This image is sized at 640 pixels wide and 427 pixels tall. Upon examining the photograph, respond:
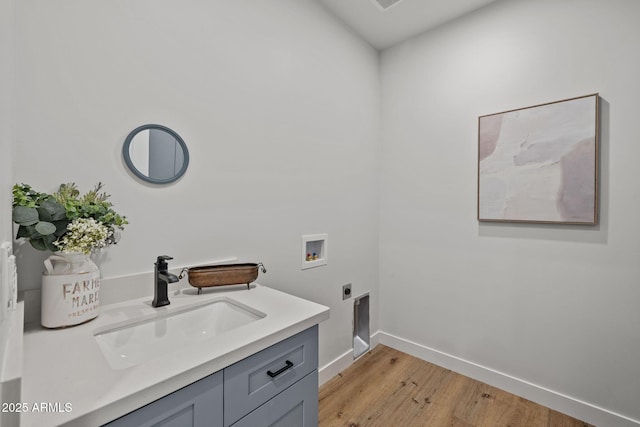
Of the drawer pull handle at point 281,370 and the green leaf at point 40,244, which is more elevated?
the green leaf at point 40,244

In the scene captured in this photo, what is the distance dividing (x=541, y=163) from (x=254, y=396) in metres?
1.98

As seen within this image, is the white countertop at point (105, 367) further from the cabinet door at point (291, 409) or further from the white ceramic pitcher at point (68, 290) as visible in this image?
the cabinet door at point (291, 409)

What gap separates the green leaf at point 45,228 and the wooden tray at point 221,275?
0.50 meters

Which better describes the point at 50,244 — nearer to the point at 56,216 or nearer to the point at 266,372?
the point at 56,216

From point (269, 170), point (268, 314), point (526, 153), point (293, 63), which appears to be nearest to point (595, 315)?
point (526, 153)

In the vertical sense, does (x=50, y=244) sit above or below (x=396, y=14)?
below

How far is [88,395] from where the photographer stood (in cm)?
59

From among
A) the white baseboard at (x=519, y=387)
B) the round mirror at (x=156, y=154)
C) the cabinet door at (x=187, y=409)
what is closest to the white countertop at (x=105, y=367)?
the cabinet door at (x=187, y=409)

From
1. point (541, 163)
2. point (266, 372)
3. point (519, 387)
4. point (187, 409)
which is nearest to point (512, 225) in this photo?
point (541, 163)

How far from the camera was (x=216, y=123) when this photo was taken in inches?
56.1

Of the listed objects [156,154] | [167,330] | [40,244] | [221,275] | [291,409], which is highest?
[156,154]

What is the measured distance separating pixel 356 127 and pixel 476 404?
6.74 ft

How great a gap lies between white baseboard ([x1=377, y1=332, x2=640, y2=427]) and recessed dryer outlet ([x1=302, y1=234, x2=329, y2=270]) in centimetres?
110

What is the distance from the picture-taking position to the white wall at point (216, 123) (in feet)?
3.28
